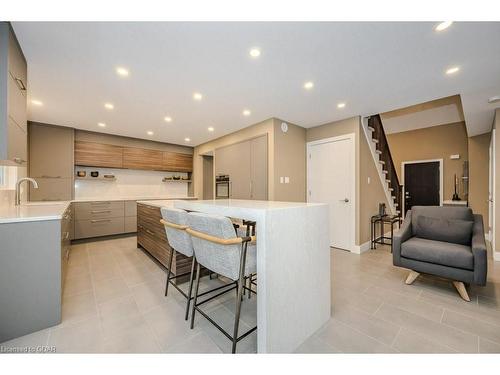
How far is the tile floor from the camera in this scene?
4.82 feet

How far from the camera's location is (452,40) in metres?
1.75

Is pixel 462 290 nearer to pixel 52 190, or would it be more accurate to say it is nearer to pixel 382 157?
pixel 382 157

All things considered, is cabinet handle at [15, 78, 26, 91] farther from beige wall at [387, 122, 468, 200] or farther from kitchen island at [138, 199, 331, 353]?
beige wall at [387, 122, 468, 200]

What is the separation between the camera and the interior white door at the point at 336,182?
3719 millimetres

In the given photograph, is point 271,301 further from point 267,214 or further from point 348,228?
point 348,228

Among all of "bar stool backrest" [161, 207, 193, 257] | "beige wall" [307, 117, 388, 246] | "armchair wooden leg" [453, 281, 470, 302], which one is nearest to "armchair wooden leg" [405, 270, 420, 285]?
"armchair wooden leg" [453, 281, 470, 302]

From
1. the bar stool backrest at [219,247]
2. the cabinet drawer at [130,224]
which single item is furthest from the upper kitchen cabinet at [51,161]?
the bar stool backrest at [219,247]

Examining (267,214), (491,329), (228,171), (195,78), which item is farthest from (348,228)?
(195,78)

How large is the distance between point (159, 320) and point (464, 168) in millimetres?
7167

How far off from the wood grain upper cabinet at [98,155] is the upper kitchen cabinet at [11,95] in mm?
2830

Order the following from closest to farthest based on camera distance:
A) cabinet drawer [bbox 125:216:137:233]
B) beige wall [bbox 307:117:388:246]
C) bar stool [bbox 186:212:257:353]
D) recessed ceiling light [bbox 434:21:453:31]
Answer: bar stool [bbox 186:212:257:353]
recessed ceiling light [bbox 434:21:453:31]
beige wall [bbox 307:117:388:246]
cabinet drawer [bbox 125:216:137:233]

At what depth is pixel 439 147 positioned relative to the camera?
555 cm

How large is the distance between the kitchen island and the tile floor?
0.19 meters

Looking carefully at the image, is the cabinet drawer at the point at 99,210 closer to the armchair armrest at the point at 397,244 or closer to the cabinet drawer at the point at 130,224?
the cabinet drawer at the point at 130,224
